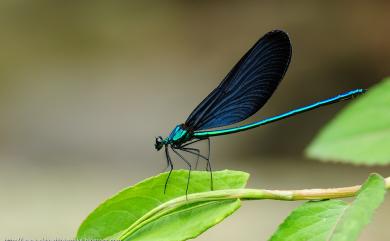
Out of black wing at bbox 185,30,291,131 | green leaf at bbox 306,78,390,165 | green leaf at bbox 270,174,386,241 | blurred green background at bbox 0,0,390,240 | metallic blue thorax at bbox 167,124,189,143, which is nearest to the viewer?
green leaf at bbox 306,78,390,165

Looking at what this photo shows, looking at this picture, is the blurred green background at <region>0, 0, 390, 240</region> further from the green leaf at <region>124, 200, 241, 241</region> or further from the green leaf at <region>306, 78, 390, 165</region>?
the green leaf at <region>306, 78, 390, 165</region>

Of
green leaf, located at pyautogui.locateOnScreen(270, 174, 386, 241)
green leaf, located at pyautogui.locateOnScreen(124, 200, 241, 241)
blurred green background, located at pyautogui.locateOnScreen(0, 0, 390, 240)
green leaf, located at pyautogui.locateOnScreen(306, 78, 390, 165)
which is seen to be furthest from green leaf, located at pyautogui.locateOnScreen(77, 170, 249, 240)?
blurred green background, located at pyautogui.locateOnScreen(0, 0, 390, 240)

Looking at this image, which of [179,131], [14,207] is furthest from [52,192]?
[179,131]

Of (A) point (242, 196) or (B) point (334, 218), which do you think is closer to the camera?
(B) point (334, 218)

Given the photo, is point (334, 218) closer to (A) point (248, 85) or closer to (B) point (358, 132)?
(B) point (358, 132)

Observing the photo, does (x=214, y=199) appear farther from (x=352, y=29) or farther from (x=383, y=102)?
(x=352, y=29)

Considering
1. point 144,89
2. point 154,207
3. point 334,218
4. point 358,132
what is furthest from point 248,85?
point 144,89
